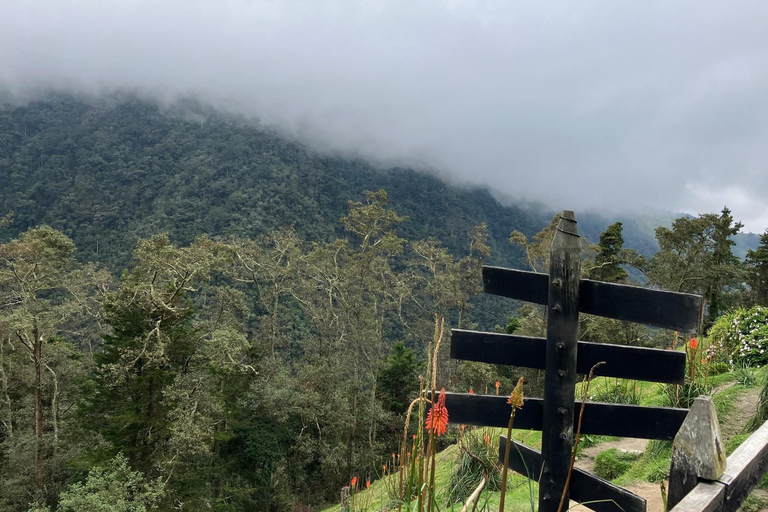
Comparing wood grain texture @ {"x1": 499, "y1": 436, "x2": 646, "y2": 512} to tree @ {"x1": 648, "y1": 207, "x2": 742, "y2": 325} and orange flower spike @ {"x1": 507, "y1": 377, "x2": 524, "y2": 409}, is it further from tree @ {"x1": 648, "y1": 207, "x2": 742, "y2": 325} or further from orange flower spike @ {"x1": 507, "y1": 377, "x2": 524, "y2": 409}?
tree @ {"x1": 648, "y1": 207, "x2": 742, "y2": 325}

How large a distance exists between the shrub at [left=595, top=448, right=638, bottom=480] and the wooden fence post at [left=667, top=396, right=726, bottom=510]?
2.64 metres

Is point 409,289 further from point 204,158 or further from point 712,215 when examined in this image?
point 204,158

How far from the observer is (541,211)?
12494 centimetres

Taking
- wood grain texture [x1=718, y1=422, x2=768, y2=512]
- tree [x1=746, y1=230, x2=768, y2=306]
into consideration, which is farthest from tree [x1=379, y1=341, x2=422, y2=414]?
wood grain texture [x1=718, y1=422, x2=768, y2=512]

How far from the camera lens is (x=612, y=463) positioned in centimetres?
344

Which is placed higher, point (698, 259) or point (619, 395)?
point (698, 259)

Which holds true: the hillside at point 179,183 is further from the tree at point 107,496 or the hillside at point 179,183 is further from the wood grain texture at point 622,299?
the wood grain texture at point 622,299

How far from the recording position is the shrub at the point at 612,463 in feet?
11.0

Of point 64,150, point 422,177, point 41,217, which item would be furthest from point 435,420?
point 422,177

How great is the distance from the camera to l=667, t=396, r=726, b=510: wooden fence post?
104 centimetres

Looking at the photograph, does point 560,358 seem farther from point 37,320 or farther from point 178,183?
point 178,183

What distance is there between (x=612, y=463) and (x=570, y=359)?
241cm

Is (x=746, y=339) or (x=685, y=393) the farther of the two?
(x=746, y=339)

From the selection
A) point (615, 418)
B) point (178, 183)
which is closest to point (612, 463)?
point (615, 418)
